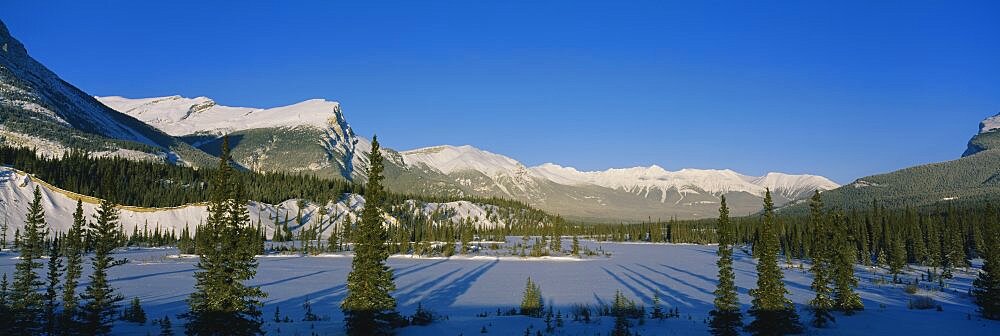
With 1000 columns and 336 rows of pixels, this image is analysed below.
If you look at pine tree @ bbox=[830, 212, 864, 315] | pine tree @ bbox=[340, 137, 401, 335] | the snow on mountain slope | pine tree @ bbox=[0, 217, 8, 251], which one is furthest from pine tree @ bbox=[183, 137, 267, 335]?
pine tree @ bbox=[0, 217, 8, 251]

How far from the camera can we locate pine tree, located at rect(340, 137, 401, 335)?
2738 centimetres

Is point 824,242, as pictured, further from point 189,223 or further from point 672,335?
point 189,223

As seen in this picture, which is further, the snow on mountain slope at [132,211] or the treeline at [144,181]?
the treeline at [144,181]

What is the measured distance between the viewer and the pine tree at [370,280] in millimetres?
27375

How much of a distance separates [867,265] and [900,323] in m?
65.5

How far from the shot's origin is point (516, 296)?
158ft

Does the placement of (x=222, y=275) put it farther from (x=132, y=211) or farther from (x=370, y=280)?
(x=132, y=211)

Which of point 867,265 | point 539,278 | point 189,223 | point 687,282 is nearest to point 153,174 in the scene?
point 189,223

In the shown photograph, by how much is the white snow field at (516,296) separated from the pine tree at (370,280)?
1487mm

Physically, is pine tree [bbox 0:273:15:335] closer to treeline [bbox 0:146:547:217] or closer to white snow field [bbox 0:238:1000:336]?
white snow field [bbox 0:238:1000:336]

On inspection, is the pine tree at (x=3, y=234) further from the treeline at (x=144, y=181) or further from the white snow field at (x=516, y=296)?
the white snow field at (x=516, y=296)

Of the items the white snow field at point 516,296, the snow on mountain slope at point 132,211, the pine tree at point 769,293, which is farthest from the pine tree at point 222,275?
the snow on mountain slope at point 132,211

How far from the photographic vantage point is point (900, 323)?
1298 inches

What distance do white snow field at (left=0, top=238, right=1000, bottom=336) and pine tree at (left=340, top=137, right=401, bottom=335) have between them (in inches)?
58.5
